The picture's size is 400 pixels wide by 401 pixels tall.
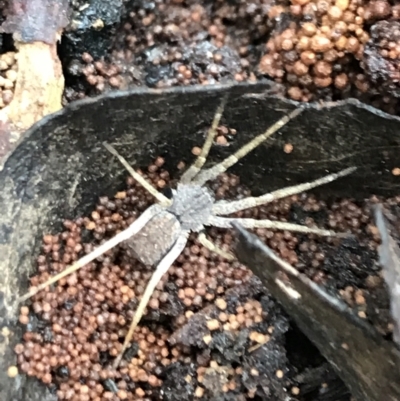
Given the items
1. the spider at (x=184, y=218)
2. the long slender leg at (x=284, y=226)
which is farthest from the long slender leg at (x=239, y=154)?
the long slender leg at (x=284, y=226)

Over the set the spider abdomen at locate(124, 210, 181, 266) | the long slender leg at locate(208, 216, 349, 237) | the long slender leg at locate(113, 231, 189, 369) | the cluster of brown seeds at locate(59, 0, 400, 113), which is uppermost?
the cluster of brown seeds at locate(59, 0, 400, 113)

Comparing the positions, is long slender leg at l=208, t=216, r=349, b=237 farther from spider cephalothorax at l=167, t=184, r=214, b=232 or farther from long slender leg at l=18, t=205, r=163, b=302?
long slender leg at l=18, t=205, r=163, b=302

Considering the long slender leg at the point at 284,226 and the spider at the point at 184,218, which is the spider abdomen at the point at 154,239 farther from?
the long slender leg at the point at 284,226

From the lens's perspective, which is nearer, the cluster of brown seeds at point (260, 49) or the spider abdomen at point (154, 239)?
the cluster of brown seeds at point (260, 49)

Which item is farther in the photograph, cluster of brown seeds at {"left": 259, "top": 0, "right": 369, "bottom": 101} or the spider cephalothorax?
the spider cephalothorax

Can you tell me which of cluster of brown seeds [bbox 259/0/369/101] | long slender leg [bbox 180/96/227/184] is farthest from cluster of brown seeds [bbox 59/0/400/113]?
long slender leg [bbox 180/96/227/184]

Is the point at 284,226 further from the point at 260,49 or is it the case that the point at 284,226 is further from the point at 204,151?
the point at 260,49
